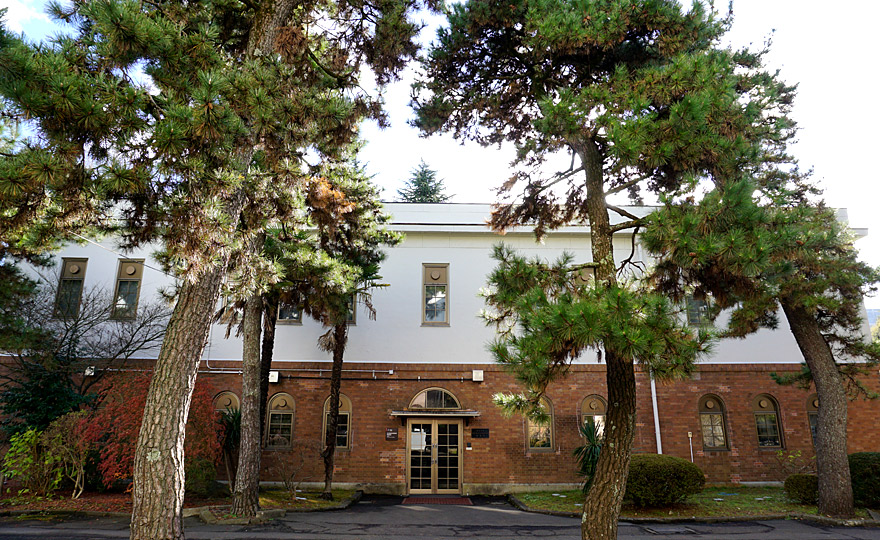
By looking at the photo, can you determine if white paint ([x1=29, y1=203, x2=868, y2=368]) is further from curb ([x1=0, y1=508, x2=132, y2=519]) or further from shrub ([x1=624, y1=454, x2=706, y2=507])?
curb ([x1=0, y1=508, x2=132, y2=519])

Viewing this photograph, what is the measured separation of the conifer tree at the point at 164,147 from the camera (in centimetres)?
391

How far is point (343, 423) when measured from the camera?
1436cm

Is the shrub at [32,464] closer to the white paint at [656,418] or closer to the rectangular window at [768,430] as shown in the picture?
the white paint at [656,418]

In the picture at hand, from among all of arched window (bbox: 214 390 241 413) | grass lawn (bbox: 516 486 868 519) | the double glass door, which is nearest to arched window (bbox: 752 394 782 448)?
grass lawn (bbox: 516 486 868 519)

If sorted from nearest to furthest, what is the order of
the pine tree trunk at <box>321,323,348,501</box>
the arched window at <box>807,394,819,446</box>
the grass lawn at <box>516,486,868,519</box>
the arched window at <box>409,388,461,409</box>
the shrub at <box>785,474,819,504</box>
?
the grass lawn at <box>516,486,868,519</box> < the shrub at <box>785,474,819,504</box> < the pine tree trunk at <box>321,323,348,501</box> < the arched window at <box>409,388,461,409</box> < the arched window at <box>807,394,819,446</box>

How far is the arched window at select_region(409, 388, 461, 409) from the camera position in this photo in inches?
568

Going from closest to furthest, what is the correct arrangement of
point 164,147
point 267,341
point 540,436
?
point 164,147, point 267,341, point 540,436

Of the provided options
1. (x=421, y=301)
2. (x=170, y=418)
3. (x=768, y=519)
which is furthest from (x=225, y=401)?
(x=768, y=519)

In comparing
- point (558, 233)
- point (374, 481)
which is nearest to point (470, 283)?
point (558, 233)

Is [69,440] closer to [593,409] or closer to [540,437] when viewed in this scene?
[540,437]

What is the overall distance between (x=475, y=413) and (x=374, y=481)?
3.28m

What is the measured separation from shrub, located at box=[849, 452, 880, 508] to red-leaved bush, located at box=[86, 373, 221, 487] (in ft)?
45.5

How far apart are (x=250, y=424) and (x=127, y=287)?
7771 millimetres

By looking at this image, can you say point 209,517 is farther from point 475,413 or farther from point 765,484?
point 765,484
